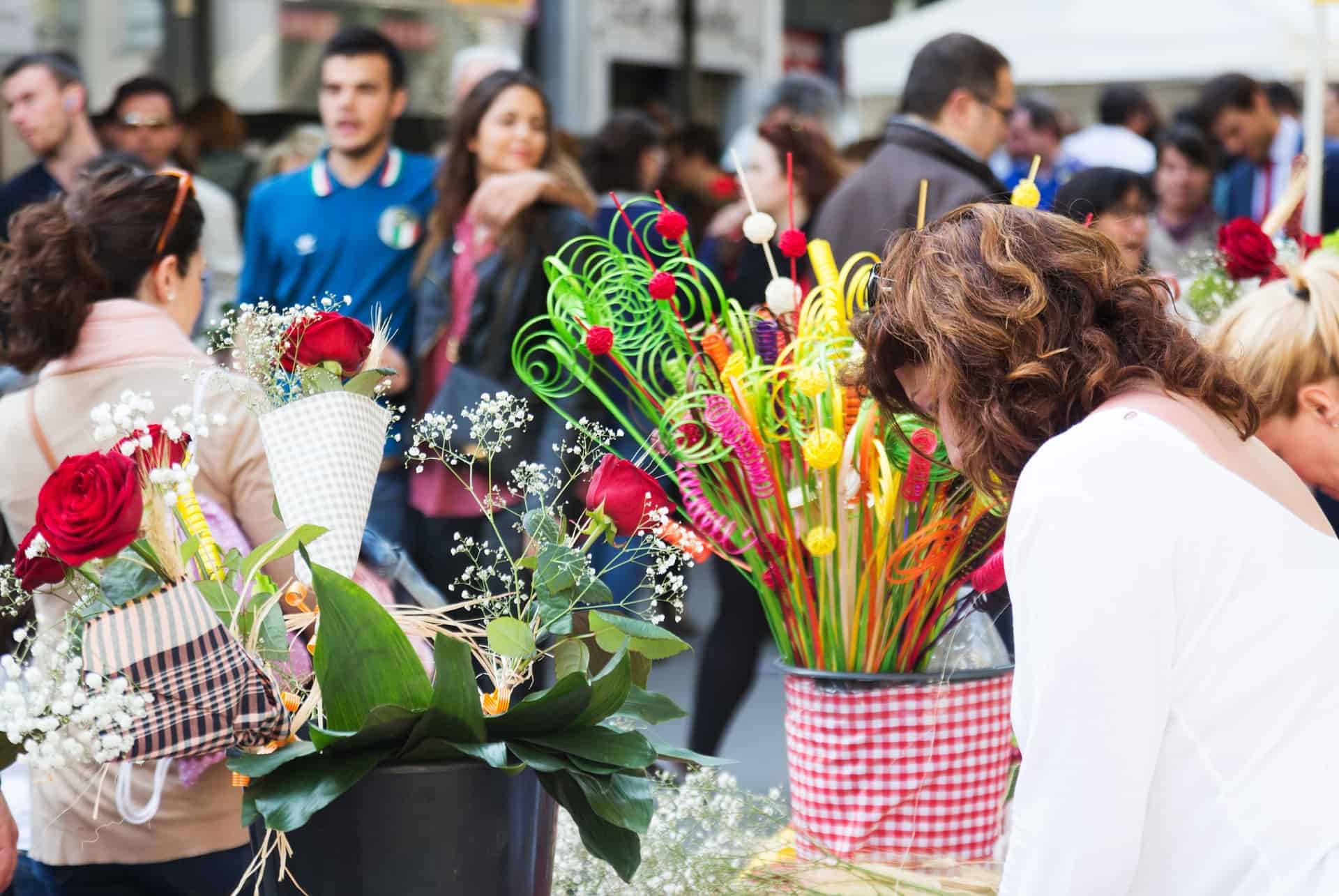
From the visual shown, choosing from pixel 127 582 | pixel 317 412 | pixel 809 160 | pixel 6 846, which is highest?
pixel 809 160

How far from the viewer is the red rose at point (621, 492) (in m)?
1.44

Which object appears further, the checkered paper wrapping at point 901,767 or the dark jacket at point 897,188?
the dark jacket at point 897,188

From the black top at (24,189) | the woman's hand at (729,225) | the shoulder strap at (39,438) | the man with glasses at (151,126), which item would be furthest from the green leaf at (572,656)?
the man with glasses at (151,126)

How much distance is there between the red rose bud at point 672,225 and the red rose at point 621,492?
0.37 m

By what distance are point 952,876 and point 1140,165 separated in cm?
522

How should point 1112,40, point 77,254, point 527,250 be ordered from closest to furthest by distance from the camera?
point 77,254 → point 527,250 → point 1112,40

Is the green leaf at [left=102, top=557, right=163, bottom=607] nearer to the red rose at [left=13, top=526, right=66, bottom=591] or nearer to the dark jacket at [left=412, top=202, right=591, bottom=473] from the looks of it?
the red rose at [left=13, top=526, right=66, bottom=591]

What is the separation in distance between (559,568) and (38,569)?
0.44 meters

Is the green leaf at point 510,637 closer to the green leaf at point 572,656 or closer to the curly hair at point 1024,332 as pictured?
the green leaf at point 572,656

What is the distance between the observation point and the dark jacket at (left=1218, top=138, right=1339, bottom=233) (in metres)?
5.59

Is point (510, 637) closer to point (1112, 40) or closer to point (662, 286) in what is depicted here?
point (662, 286)

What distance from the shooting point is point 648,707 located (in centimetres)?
144

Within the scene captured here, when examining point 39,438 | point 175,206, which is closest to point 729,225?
point 175,206

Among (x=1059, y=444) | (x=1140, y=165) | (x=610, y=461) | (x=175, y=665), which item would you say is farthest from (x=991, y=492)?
(x=1140, y=165)
